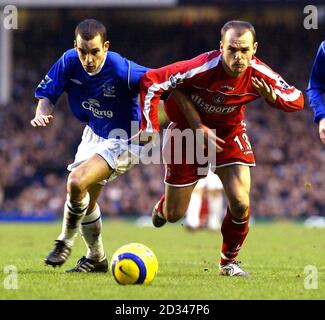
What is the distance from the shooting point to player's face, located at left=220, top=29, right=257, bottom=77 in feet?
26.3

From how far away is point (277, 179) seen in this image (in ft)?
88.3

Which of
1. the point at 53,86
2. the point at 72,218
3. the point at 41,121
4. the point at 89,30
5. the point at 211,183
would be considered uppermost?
the point at 211,183

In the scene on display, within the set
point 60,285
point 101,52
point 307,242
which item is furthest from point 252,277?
point 307,242

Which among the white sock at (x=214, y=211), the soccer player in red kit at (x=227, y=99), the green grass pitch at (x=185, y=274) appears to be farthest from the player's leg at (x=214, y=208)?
the soccer player in red kit at (x=227, y=99)

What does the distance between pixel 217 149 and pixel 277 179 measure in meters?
19.0

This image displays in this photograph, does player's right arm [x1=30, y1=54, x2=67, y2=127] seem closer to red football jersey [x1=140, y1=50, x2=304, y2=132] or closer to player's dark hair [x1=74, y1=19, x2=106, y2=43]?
player's dark hair [x1=74, y1=19, x2=106, y2=43]

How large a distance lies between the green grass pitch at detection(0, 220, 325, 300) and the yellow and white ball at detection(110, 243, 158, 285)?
10cm

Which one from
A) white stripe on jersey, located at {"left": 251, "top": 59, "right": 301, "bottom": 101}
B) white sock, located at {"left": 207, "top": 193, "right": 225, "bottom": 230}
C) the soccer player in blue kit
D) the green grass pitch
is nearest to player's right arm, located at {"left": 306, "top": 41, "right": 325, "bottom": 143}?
white stripe on jersey, located at {"left": 251, "top": 59, "right": 301, "bottom": 101}

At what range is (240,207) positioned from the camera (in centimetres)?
857

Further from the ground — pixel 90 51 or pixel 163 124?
pixel 163 124

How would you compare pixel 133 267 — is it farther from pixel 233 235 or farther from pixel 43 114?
pixel 43 114

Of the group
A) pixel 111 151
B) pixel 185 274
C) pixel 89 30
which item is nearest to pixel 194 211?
pixel 185 274

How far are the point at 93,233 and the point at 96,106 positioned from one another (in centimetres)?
133
